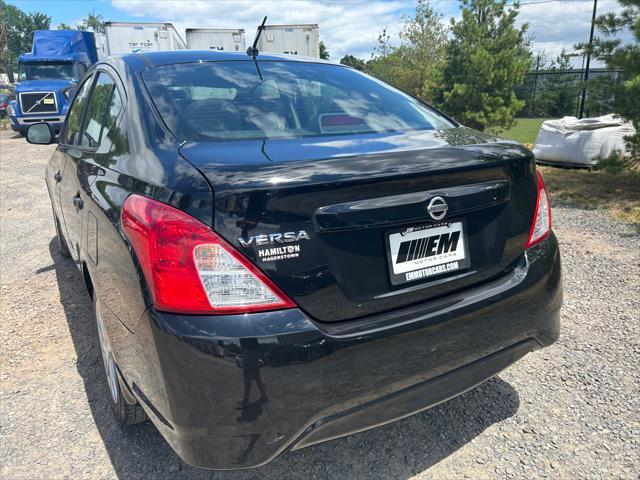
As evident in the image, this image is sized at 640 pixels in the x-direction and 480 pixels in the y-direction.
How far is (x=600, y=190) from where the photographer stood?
7184 millimetres

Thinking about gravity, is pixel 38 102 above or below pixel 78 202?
above

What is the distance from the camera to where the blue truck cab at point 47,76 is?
1712 centimetres

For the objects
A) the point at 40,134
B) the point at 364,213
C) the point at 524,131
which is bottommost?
the point at 524,131

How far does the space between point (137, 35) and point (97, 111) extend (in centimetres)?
1409

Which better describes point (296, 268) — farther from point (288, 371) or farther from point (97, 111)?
point (97, 111)

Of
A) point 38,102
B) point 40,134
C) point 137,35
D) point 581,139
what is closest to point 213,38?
point 137,35

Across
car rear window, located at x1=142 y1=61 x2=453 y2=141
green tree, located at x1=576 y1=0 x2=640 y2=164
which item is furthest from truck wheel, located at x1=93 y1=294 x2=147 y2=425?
green tree, located at x1=576 y1=0 x2=640 y2=164

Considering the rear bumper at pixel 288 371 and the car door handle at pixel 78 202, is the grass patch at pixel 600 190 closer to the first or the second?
the rear bumper at pixel 288 371

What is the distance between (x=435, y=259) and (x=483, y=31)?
1325 centimetres

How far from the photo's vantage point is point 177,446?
160 centimetres

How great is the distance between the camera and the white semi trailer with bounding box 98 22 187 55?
14.9 meters

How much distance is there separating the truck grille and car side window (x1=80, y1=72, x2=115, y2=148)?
16694mm

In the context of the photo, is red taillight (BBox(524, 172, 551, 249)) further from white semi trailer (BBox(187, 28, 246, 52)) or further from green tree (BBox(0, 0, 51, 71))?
green tree (BBox(0, 0, 51, 71))

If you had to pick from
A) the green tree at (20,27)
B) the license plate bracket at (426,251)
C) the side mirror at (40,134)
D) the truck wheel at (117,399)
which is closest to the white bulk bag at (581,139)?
the license plate bracket at (426,251)
